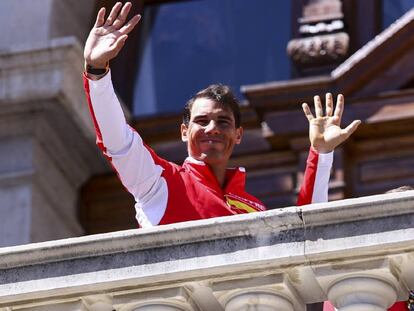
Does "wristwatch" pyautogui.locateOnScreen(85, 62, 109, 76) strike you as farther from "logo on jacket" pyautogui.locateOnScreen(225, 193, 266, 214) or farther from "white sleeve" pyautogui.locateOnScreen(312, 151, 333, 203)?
"white sleeve" pyautogui.locateOnScreen(312, 151, 333, 203)

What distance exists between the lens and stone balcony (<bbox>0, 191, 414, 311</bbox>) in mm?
7090

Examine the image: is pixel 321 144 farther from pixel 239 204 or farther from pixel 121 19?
pixel 121 19

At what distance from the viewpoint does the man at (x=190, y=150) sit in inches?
315

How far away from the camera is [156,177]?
815 centimetres

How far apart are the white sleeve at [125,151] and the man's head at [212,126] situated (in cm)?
26

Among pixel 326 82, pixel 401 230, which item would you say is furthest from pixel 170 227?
pixel 326 82

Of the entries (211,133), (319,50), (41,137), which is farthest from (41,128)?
(211,133)

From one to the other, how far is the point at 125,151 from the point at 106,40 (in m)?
0.44

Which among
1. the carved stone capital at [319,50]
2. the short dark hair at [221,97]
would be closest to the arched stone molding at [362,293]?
the short dark hair at [221,97]

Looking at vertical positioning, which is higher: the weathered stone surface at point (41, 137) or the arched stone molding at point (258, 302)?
the weathered stone surface at point (41, 137)

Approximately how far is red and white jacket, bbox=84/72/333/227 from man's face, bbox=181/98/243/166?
0.19 feet

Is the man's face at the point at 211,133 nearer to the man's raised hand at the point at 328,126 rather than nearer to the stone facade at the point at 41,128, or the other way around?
the man's raised hand at the point at 328,126

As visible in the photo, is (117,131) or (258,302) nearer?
(258,302)

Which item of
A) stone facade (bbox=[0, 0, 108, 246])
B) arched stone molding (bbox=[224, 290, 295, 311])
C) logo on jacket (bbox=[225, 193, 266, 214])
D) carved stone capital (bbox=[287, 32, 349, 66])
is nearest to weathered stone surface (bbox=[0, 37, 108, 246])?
stone facade (bbox=[0, 0, 108, 246])
